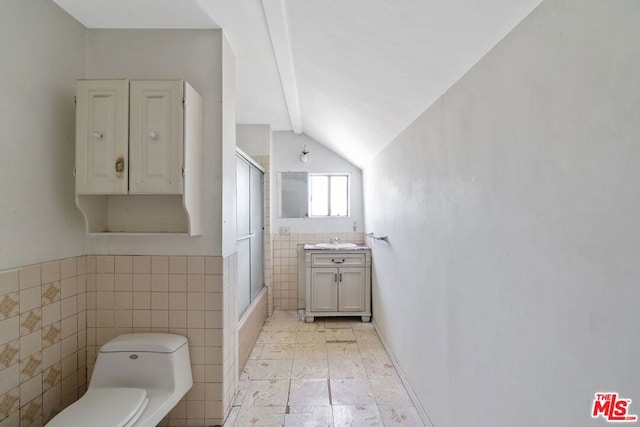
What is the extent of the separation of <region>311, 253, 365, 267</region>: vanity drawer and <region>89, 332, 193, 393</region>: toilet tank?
202 cm

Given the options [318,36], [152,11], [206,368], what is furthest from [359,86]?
[206,368]

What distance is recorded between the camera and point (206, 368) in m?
1.87

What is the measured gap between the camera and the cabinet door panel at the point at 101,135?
166 cm

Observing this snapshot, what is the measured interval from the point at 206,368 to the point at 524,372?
1.65 meters

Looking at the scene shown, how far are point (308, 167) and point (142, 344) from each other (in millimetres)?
2864

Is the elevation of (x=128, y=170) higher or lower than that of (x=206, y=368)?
higher

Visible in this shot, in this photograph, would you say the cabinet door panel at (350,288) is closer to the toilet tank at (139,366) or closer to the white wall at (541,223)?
the white wall at (541,223)

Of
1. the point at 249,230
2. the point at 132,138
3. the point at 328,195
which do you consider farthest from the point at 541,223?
the point at 328,195

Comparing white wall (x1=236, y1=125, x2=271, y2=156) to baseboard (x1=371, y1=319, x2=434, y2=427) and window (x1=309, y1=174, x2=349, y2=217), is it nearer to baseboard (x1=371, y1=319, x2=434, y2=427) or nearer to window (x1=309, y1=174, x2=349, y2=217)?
window (x1=309, y1=174, x2=349, y2=217)

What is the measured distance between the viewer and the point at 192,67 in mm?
1930

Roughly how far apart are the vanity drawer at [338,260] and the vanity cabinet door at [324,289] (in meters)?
0.07

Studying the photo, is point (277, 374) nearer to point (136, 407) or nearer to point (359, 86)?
point (136, 407)

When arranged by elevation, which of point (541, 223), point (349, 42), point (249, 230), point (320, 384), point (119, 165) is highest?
point (349, 42)

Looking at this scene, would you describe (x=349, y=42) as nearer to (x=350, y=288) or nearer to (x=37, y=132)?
(x=37, y=132)
